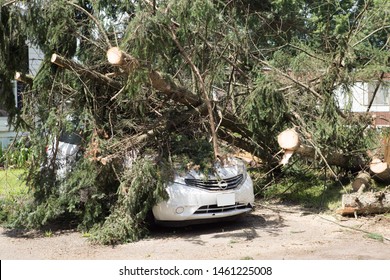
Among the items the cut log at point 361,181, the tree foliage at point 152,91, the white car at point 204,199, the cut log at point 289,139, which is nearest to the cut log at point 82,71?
the tree foliage at point 152,91

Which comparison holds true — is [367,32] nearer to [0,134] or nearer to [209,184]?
[209,184]

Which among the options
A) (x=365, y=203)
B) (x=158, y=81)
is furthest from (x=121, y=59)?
(x=365, y=203)

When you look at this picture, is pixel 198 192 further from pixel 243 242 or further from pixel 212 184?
pixel 243 242

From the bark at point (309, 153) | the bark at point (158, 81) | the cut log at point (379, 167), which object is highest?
the bark at point (158, 81)

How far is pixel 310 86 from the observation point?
28.1 feet

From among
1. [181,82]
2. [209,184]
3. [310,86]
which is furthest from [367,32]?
[209,184]

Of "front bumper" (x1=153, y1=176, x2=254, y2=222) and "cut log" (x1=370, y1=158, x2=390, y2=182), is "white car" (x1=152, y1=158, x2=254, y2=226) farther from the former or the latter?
"cut log" (x1=370, y1=158, x2=390, y2=182)

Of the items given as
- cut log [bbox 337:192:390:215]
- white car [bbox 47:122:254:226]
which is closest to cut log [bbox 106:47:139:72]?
white car [bbox 47:122:254:226]

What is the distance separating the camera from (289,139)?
7820 millimetres

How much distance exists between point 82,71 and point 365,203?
473 cm

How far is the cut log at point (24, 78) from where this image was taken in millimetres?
7505

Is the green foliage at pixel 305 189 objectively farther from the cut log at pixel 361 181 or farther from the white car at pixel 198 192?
the white car at pixel 198 192

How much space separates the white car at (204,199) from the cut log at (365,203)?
5.26 ft

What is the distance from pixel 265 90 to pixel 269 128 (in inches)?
34.6
